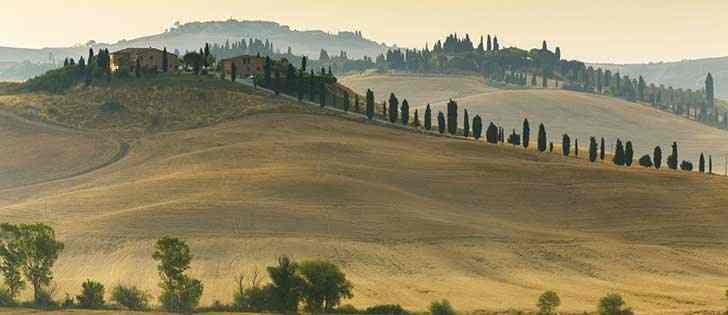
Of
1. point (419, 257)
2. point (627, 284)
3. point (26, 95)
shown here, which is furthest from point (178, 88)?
point (627, 284)

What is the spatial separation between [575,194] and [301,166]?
3026 cm

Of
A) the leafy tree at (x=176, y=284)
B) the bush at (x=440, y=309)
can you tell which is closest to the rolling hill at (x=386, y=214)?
the leafy tree at (x=176, y=284)

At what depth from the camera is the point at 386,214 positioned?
11094 cm

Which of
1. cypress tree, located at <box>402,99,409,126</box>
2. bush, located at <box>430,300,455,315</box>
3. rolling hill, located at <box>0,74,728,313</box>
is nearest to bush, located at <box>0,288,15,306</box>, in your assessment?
rolling hill, located at <box>0,74,728,313</box>

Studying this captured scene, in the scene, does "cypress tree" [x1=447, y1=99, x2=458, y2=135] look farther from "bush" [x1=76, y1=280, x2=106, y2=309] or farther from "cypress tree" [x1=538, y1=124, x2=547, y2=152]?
"bush" [x1=76, y1=280, x2=106, y2=309]

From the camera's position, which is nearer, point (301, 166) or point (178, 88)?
point (301, 166)

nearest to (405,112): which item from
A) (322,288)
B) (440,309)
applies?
(322,288)

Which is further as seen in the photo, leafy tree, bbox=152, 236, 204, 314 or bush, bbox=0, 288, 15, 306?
bush, bbox=0, 288, 15, 306

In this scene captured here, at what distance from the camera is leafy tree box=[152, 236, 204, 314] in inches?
2911

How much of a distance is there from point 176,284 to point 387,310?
14495mm

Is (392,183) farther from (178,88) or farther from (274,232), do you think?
(178,88)

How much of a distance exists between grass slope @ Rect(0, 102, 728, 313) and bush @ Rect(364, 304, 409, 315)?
348cm

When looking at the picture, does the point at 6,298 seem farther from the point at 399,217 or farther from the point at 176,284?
the point at 399,217

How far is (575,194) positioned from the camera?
128000mm
